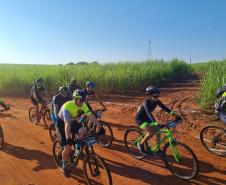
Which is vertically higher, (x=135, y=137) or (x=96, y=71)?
(x=96, y=71)

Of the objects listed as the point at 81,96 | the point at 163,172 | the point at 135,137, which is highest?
the point at 81,96

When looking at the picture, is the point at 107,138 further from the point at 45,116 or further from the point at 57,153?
the point at 45,116

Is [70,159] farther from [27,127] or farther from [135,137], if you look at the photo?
[27,127]

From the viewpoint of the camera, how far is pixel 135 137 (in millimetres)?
8125

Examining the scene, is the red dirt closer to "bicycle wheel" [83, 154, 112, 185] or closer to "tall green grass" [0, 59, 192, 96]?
"bicycle wheel" [83, 154, 112, 185]

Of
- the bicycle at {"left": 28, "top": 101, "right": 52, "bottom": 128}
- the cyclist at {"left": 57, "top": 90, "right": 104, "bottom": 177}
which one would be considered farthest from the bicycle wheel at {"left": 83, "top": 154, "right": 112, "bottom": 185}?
the bicycle at {"left": 28, "top": 101, "right": 52, "bottom": 128}

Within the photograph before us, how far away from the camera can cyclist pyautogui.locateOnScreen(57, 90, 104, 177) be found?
6.38 m

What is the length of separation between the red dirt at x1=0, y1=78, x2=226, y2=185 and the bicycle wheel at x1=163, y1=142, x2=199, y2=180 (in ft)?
0.51

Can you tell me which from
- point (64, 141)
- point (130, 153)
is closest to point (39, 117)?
point (130, 153)

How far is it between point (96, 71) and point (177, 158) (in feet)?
45.4

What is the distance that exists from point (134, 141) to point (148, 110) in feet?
3.82

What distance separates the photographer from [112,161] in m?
7.87

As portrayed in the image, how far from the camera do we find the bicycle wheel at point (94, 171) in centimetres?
604

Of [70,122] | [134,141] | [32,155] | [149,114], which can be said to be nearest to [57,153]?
[32,155]
